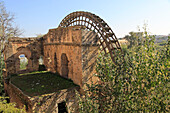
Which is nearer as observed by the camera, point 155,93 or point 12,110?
point 155,93

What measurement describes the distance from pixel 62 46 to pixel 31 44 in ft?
17.0

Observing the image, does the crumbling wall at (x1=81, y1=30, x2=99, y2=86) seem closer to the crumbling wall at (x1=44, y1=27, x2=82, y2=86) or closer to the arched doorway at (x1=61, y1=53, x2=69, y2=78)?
the crumbling wall at (x1=44, y1=27, x2=82, y2=86)

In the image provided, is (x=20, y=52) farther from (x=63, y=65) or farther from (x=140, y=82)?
(x=140, y=82)

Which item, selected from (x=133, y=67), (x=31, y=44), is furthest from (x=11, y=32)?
(x=133, y=67)

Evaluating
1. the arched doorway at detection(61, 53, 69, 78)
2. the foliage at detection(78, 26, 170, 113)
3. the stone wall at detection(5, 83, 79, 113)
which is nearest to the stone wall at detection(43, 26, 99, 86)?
the arched doorway at detection(61, 53, 69, 78)

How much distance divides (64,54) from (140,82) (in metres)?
7.67

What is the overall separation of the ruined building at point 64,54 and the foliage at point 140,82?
2432 mm

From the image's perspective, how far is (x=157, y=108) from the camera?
11.9 ft

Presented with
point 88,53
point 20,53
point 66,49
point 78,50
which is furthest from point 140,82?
point 20,53

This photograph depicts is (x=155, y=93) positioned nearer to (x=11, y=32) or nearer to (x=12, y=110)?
(x=12, y=110)

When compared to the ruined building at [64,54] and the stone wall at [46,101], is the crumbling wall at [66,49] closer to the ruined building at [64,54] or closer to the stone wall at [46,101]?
the ruined building at [64,54]

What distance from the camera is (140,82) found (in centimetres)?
393

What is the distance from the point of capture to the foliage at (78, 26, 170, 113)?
3721 millimetres

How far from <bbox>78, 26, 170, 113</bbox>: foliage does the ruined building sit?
2.43 m
